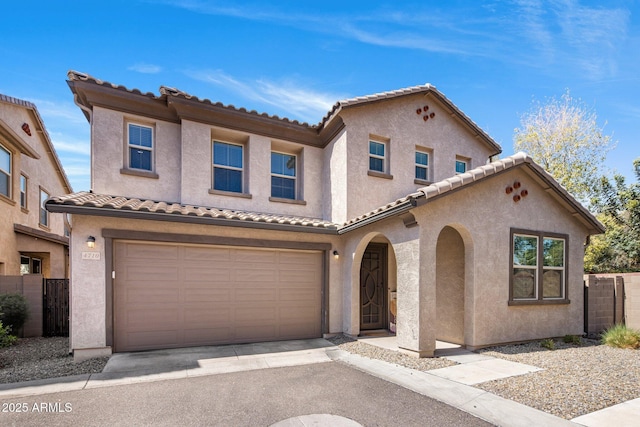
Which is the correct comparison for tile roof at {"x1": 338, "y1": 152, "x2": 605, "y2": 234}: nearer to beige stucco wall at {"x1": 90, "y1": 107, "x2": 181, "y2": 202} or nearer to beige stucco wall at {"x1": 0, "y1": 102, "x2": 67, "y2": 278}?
beige stucco wall at {"x1": 90, "y1": 107, "x2": 181, "y2": 202}

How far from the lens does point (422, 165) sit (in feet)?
37.6

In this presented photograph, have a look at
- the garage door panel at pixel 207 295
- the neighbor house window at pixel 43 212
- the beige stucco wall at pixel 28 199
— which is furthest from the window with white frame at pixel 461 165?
the neighbor house window at pixel 43 212

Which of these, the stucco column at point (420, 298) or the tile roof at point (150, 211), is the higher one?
the tile roof at point (150, 211)

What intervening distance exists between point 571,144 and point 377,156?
17.5 metres

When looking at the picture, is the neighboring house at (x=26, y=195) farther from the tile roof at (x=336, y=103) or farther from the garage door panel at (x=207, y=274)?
the garage door panel at (x=207, y=274)

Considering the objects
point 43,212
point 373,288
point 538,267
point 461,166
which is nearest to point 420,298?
point 373,288

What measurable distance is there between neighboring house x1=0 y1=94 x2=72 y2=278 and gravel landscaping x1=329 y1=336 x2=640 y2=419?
1309 centimetres

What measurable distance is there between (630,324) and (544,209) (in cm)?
458

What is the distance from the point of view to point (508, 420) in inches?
169

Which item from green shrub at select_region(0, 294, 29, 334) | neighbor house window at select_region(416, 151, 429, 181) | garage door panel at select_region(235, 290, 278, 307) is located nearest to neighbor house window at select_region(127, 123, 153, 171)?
garage door panel at select_region(235, 290, 278, 307)

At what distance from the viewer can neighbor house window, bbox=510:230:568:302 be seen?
8.59m

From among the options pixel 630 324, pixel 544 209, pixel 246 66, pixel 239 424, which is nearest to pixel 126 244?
pixel 239 424

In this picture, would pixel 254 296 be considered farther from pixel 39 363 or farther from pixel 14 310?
pixel 14 310

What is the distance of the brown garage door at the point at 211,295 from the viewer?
7.60 m
